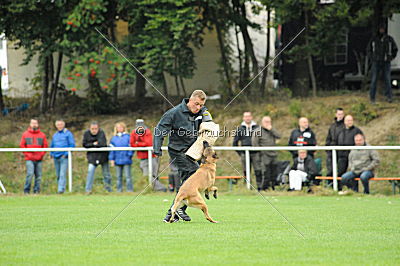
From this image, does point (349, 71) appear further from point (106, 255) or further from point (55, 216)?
point (106, 255)

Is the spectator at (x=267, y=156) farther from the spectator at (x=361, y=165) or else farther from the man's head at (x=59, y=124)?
the man's head at (x=59, y=124)

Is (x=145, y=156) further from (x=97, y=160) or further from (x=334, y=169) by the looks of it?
(x=334, y=169)

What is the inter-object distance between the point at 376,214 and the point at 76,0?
48.4 ft

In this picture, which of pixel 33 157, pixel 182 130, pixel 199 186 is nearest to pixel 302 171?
pixel 33 157

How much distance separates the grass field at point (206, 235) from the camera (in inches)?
297

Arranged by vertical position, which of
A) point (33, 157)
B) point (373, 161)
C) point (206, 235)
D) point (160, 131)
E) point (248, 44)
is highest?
point (248, 44)

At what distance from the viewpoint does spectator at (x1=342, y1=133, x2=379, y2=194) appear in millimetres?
16844

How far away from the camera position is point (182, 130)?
10.9 metres

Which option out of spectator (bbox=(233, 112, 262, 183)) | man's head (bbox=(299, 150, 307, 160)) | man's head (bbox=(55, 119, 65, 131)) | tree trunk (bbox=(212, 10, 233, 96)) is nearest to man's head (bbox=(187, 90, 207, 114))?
man's head (bbox=(299, 150, 307, 160))

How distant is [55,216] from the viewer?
12.1 meters

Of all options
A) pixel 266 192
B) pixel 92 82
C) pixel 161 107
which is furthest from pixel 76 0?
pixel 266 192

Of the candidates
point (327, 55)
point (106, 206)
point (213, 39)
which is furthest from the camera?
point (213, 39)

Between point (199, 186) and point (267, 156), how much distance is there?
768 centimetres

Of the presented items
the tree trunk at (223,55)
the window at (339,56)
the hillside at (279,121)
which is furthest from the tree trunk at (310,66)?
the tree trunk at (223,55)
